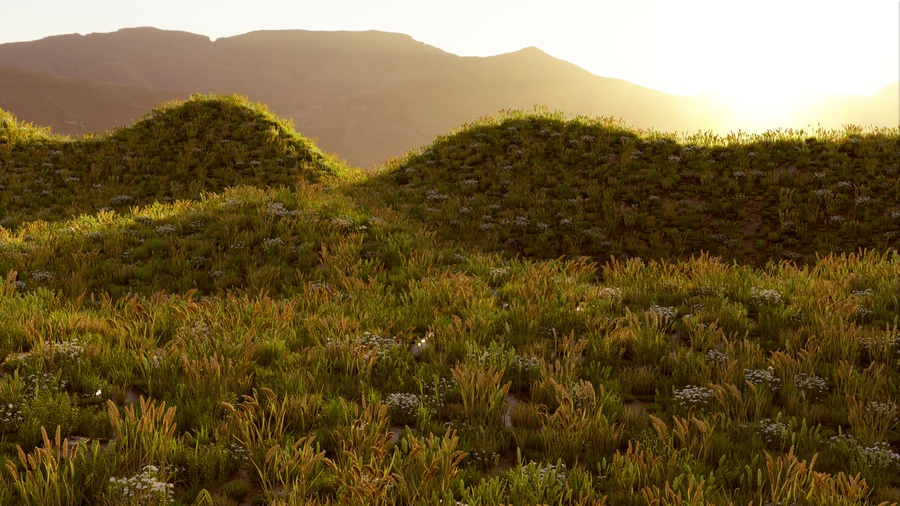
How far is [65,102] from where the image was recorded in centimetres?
15438

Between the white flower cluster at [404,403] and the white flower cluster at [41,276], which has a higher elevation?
the white flower cluster at [404,403]

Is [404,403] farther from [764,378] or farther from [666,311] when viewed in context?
[666,311]

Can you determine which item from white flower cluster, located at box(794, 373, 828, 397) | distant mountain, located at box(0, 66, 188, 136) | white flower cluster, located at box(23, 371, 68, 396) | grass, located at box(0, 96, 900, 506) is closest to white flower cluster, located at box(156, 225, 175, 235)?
grass, located at box(0, 96, 900, 506)

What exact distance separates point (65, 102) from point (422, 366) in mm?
197698

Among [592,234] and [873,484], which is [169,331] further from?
[592,234]

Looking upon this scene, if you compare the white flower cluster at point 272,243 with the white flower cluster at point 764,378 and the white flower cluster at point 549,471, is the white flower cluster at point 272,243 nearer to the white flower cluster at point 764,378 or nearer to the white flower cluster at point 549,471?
the white flower cluster at point 549,471

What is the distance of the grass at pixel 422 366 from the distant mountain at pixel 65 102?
157 metres

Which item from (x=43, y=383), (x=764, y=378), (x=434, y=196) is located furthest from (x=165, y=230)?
(x=764, y=378)

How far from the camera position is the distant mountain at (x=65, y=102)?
14373 cm

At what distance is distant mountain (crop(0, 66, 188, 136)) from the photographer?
144 metres

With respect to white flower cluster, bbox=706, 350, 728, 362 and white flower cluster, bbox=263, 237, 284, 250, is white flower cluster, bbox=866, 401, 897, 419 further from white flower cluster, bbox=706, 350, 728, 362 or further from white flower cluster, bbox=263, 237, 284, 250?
white flower cluster, bbox=263, 237, 284, 250

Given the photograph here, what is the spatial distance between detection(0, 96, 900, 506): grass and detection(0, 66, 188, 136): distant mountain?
515ft

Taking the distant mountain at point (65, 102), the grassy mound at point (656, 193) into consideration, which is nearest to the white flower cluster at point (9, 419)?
the grassy mound at point (656, 193)

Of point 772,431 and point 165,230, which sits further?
Result: point 165,230
